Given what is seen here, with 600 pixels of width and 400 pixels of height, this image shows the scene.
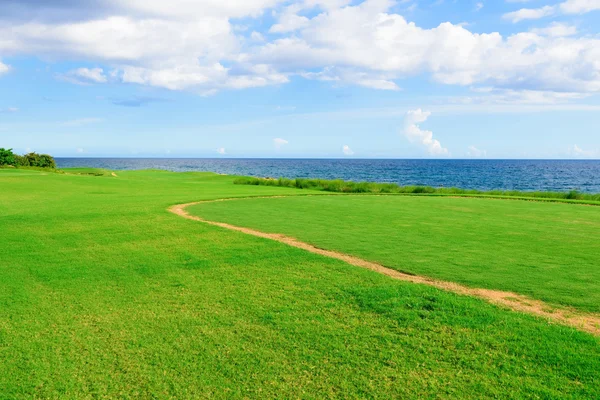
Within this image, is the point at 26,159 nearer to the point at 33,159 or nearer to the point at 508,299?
the point at 33,159

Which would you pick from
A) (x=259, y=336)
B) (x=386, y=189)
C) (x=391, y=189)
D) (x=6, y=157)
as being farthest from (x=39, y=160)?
(x=259, y=336)

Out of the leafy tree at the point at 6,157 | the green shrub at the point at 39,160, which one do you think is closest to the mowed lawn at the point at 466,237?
the leafy tree at the point at 6,157

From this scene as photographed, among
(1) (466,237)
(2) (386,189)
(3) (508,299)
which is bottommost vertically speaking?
(3) (508,299)

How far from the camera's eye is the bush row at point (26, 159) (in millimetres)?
62375

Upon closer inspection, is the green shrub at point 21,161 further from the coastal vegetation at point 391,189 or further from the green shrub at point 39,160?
the coastal vegetation at point 391,189

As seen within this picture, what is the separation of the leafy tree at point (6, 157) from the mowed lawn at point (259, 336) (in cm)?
6197

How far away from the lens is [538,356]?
5.99 m

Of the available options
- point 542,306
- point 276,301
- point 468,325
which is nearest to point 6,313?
point 276,301

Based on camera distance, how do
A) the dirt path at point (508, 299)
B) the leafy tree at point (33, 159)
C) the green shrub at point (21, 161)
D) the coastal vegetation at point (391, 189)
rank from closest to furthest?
1. the dirt path at point (508, 299)
2. the coastal vegetation at point (391, 189)
3. the green shrub at point (21, 161)
4. the leafy tree at point (33, 159)

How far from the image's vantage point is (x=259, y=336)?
6664 mm

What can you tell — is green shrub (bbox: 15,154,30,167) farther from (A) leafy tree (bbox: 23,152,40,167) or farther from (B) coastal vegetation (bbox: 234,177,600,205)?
(B) coastal vegetation (bbox: 234,177,600,205)

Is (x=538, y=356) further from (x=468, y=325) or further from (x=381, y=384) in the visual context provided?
(x=381, y=384)

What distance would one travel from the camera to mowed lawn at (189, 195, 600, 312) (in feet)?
30.2

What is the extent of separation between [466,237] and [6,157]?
6868cm
